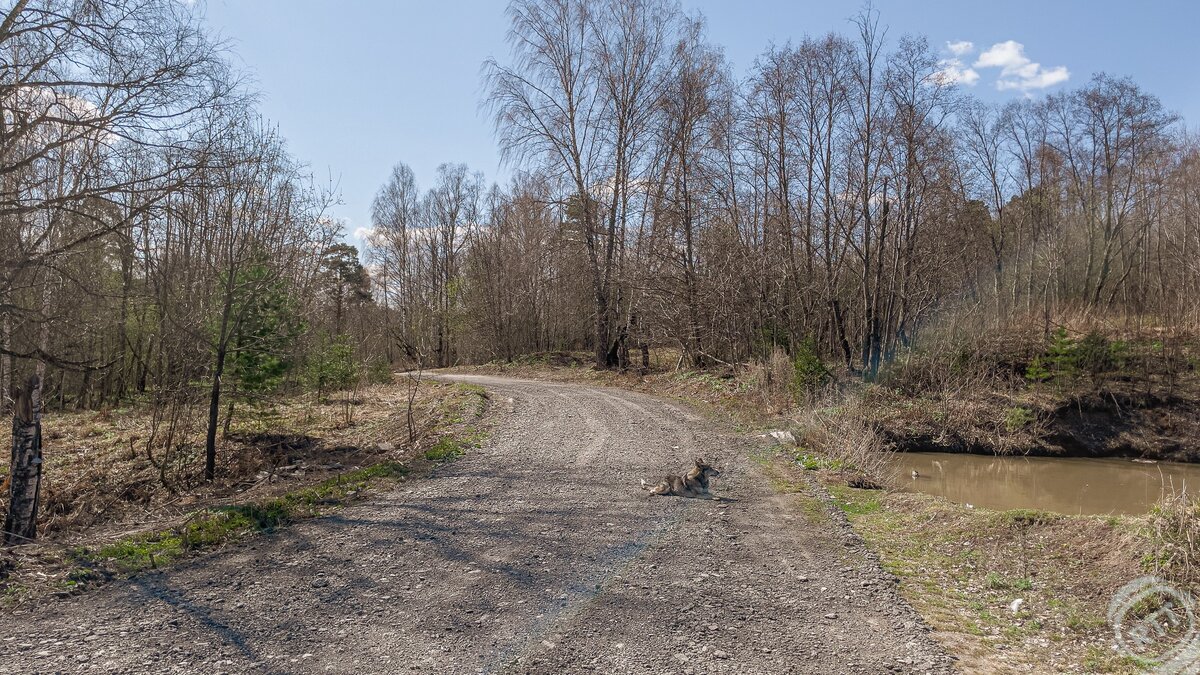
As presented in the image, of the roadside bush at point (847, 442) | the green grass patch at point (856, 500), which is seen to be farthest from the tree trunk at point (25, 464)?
the roadside bush at point (847, 442)

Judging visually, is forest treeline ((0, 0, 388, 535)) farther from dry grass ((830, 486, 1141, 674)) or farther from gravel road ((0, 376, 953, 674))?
dry grass ((830, 486, 1141, 674))

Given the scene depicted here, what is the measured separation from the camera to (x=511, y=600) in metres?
4.94

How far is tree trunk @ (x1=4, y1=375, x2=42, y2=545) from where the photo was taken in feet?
25.7

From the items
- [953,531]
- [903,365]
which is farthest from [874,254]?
[953,531]

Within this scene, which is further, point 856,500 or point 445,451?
point 445,451

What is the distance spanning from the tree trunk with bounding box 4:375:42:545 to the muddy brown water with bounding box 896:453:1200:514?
40.0 feet

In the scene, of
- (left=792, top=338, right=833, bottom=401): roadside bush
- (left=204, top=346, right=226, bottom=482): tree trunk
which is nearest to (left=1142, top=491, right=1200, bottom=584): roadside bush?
(left=792, top=338, right=833, bottom=401): roadside bush

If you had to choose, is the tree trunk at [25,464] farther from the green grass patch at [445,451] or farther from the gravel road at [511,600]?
the green grass patch at [445,451]

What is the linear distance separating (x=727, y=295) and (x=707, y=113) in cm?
625

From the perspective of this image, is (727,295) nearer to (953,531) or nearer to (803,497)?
(803,497)

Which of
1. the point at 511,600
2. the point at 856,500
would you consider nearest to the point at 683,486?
the point at 856,500

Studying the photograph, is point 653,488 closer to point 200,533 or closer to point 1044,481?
point 200,533

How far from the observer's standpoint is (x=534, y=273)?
120 ft

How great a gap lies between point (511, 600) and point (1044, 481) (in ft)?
46.3
